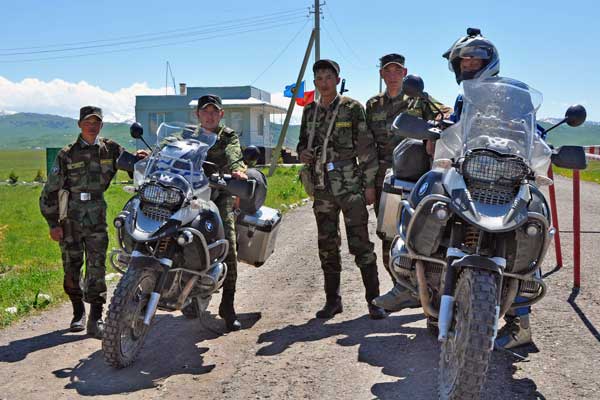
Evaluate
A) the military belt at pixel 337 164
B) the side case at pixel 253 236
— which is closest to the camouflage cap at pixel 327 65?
the military belt at pixel 337 164

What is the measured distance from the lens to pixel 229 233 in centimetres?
595

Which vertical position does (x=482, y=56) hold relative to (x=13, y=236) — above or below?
above

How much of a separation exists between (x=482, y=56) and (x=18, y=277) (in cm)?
672

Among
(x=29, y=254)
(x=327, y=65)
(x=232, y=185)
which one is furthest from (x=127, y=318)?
(x=29, y=254)

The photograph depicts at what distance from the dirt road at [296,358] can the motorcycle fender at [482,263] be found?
970 millimetres

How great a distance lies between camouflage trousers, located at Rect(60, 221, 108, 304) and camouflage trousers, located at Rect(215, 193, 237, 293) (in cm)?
116

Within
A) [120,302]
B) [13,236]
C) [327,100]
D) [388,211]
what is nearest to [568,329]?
[388,211]

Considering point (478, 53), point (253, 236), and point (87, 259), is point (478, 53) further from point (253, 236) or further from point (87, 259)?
point (87, 259)

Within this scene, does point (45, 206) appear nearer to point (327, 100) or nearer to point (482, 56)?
point (327, 100)

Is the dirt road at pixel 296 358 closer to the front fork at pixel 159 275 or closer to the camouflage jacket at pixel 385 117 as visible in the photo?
the front fork at pixel 159 275

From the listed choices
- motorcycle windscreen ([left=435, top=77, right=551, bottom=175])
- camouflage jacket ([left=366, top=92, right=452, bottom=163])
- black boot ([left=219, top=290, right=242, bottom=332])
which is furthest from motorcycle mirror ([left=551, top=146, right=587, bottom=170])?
black boot ([left=219, top=290, right=242, bottom=332])

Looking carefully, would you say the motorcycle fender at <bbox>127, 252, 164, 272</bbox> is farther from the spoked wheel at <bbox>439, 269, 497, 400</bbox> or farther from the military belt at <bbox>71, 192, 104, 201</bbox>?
the spoked wheel at <bbox>439, 269, 497, 400</bbox>

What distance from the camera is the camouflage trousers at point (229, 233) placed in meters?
5.95

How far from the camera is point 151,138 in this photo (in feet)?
160
